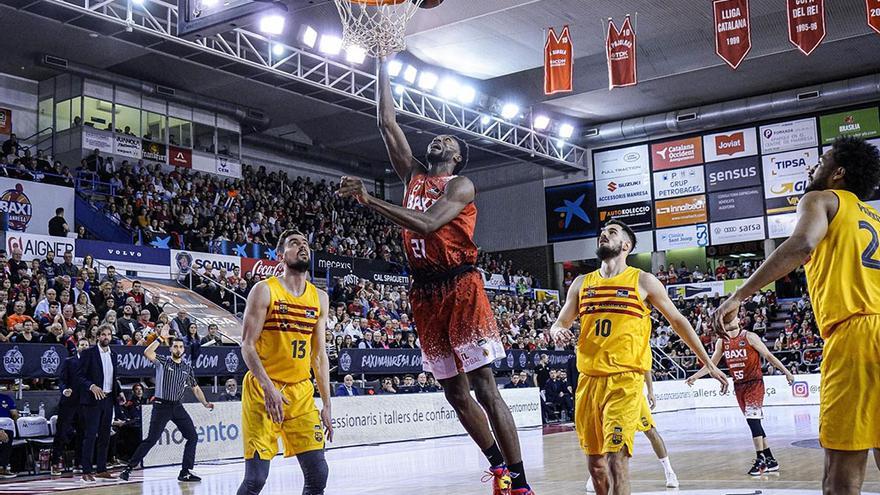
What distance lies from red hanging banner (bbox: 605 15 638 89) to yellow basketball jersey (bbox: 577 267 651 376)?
16418 millimetres

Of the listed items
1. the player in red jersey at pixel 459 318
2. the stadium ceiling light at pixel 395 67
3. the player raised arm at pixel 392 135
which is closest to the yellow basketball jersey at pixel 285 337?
the player in red jersey at pixel 459 318

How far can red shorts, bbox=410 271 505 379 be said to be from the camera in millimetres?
5328

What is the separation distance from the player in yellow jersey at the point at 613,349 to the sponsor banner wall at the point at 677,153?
31013mm

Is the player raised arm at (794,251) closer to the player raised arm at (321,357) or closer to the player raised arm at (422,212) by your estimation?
the player raised arm at (422,212)

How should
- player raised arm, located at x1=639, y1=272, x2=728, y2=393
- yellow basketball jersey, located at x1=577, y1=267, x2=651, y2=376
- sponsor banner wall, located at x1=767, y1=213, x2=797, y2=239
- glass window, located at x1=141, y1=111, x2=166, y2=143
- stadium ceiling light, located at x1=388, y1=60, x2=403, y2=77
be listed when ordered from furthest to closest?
sponsor banner wall, located at x1=767, y1=213, x2=797, y2=239 < glass window, located at x1=141, y1=111, x2=166, y2=143 < stadium ceiling light, located at x1=388, y1=60, x2=403, y2=77 < player raised arm, located at x1=639, y1=272, x2=728, y2=393 < yellow basketball jersey, located at x1=577, y1=267, x2=651, y2=376

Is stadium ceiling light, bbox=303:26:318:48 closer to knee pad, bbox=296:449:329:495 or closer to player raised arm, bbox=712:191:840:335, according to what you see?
knee pad, bbox=296:449:329:495

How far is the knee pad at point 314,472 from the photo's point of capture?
593 cm

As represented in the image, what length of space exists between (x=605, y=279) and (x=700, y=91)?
94.6 ft

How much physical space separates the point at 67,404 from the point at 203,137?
778 inches

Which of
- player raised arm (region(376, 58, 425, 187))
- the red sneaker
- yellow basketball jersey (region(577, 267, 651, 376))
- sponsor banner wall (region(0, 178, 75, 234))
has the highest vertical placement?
sponsor banner wall (region(0, 178, 75, 234))

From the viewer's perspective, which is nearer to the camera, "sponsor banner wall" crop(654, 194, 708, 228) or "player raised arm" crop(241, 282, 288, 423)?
"player raised arm" crop(241, 282, 288, 423)

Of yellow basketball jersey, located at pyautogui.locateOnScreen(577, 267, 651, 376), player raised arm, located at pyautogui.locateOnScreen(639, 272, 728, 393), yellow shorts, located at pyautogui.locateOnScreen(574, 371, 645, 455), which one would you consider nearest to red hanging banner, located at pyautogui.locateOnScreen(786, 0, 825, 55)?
player raised arm, located at pyautogui.locateOnScreen(639, 272, 728, 393)

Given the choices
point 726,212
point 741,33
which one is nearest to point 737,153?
point 726,212

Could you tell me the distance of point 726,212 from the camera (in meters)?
36.0
